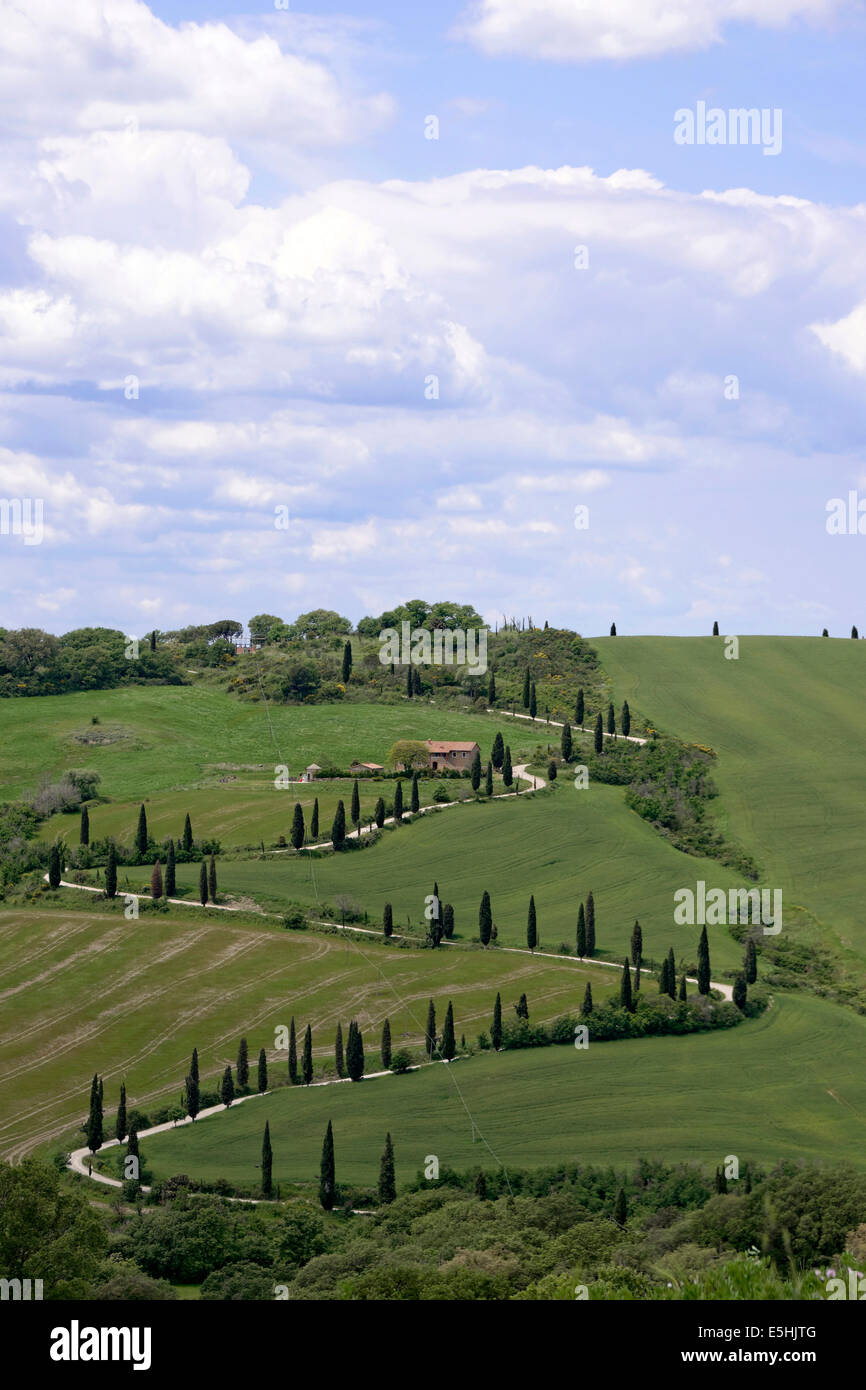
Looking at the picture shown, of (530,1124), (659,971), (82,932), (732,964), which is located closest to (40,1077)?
(82,932)

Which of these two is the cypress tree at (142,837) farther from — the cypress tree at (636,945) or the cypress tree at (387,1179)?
the cypress tree at (387,1179)

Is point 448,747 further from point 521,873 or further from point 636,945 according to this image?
point 636,945

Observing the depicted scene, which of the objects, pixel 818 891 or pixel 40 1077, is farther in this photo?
pixel 818 891

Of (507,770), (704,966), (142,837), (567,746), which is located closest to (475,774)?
(507,770)

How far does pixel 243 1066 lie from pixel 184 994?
1271 centimetres

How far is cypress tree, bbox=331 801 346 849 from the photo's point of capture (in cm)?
12800

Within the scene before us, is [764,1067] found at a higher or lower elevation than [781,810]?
lower

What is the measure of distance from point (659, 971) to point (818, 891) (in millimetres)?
28534

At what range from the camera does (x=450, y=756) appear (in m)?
154

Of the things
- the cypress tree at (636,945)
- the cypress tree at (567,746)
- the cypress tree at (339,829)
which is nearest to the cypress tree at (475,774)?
the cypress tree at (567,746)

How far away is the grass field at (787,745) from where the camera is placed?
129500 millimetres

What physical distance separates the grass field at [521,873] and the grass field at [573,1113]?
18.7 metres

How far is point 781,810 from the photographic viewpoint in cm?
14500
